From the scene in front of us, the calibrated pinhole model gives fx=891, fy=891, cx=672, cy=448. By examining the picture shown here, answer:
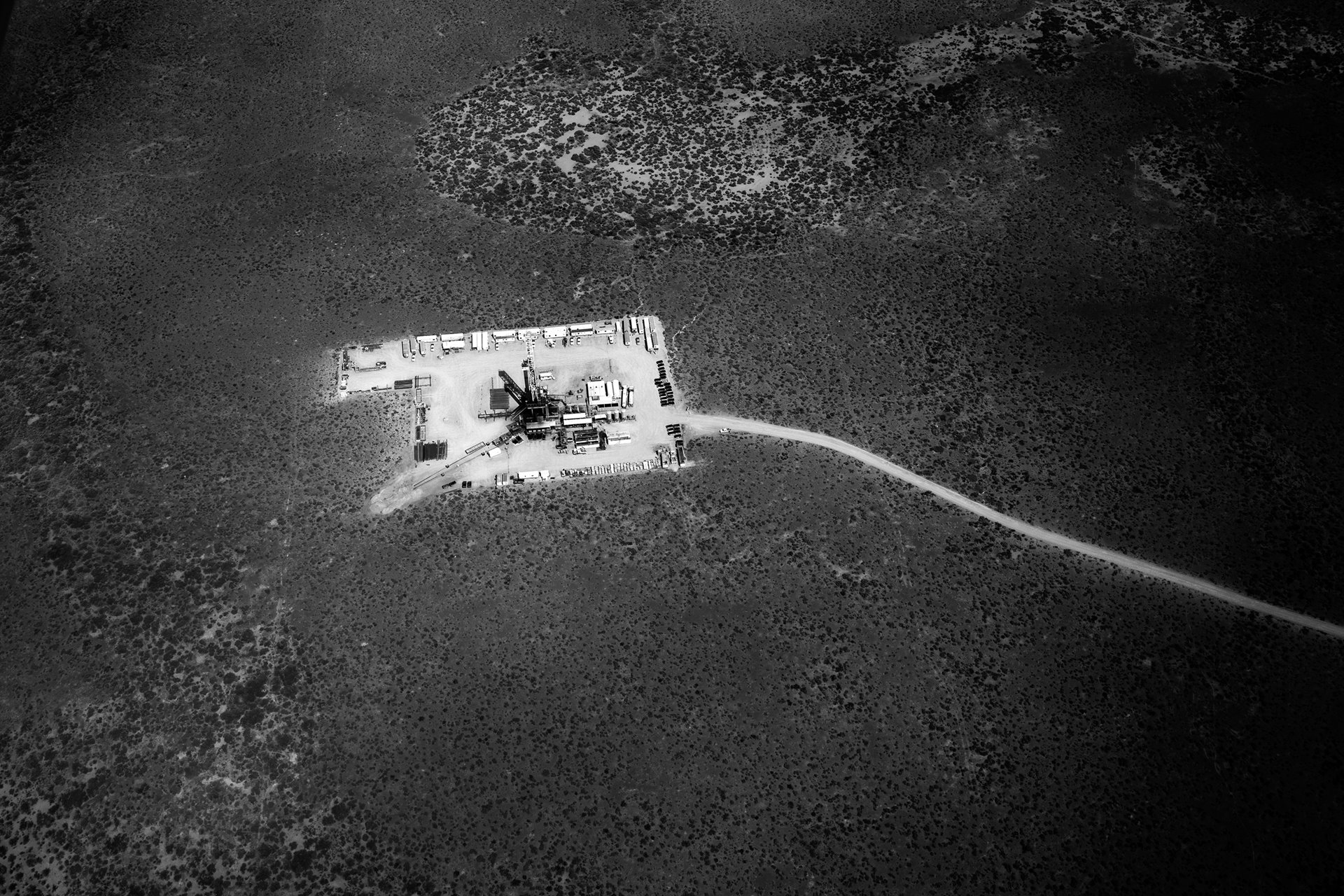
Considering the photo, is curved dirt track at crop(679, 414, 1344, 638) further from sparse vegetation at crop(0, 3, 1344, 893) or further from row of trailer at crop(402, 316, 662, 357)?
row of trailer at crop(402, 316, 662, 357)

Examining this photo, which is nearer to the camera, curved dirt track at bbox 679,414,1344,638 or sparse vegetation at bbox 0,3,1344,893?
sparse vegetation at bbox 0,3,1344,893

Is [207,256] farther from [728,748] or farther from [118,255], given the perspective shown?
[728,748]

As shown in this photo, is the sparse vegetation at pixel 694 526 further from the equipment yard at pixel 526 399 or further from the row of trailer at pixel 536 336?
the row of trailer at pixel 536 336

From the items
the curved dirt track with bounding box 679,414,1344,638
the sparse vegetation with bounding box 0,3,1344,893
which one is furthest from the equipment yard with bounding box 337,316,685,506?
the curved dirt track with bounding box 679,414,1344,638

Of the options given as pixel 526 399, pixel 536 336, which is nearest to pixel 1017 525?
pixel 526 399

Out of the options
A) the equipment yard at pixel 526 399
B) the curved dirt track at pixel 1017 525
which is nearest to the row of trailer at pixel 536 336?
the equipment yard at pixel 526 399
